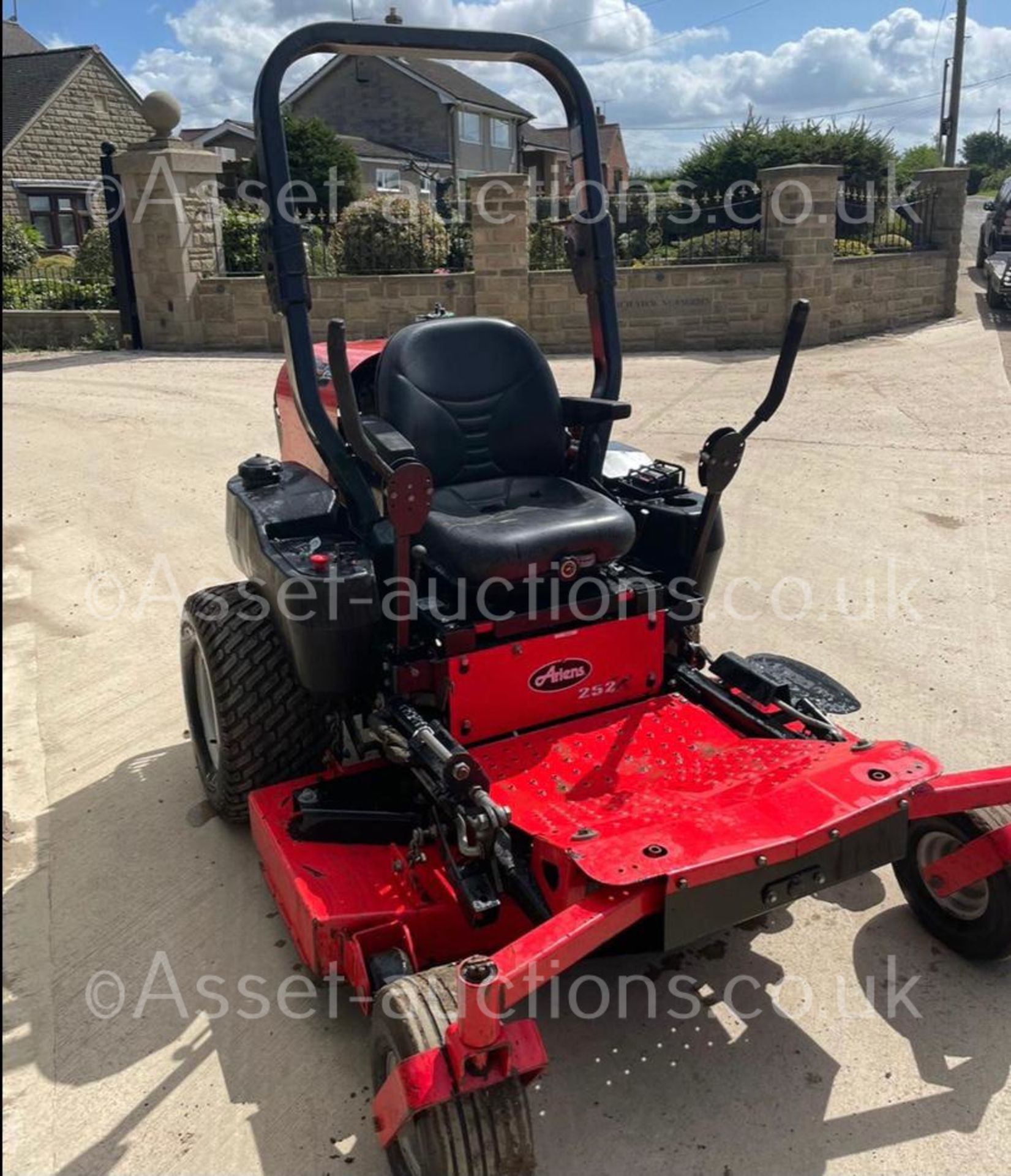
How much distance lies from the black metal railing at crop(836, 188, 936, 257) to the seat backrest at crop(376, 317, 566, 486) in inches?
427

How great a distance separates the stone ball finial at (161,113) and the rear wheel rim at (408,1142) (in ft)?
42.4

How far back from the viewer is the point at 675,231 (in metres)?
16.7

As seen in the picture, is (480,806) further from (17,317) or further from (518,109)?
(518,109)

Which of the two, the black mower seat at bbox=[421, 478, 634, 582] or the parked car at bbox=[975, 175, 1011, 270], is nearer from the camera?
the black mower seat at bbox=[421, 478, 634, 582]

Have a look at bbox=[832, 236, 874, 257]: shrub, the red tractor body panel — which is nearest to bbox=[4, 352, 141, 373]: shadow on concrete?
bbox=[832, 236, 874, 257]: shrub

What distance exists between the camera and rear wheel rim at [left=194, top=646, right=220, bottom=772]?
373 centimetres

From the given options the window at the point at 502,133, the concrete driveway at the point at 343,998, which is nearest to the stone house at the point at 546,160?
the window at the point at 502,133

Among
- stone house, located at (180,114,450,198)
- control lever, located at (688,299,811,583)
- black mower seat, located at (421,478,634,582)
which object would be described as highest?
stone house, located at (180,114,450,198)

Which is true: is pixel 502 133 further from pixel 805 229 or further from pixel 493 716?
pixel 493 716

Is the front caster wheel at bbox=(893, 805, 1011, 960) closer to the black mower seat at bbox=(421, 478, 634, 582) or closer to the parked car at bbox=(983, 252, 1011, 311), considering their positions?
the black mower seat at bbox=(421, 478, 634, 582)

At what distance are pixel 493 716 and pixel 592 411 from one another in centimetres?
131

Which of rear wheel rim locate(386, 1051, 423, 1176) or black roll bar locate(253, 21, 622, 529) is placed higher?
black roll bar locate(253, 21, 622, 529)

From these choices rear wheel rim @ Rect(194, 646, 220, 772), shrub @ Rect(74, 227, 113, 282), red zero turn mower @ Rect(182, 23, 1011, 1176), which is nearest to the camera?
red zero turn mower @ Rect(182, 23, 1011, 1176)

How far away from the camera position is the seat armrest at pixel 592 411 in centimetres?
378
